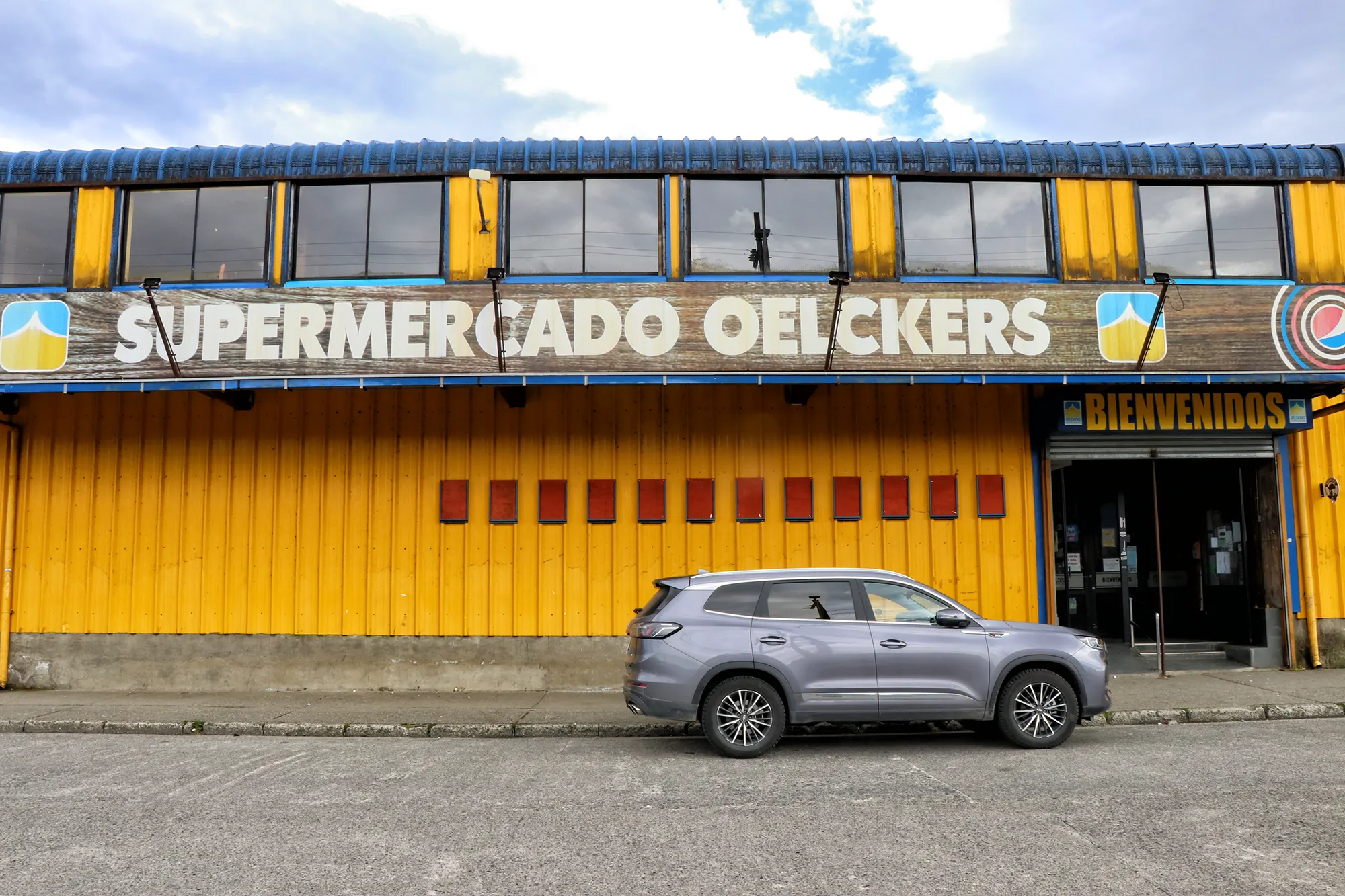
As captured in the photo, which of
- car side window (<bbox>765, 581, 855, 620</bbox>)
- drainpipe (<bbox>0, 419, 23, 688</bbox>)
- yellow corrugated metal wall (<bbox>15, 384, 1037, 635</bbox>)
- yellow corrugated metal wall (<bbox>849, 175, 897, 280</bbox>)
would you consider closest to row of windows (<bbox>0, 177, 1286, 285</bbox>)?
yellow corrugated metal wall (<bbox>849, 175, 897, 280</bbox>)

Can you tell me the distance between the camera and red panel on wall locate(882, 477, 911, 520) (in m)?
12.9

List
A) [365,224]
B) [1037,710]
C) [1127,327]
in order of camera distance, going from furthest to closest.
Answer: [365,224] → [1127,327] → [1037,710]

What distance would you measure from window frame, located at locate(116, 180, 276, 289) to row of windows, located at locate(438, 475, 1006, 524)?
396 cm

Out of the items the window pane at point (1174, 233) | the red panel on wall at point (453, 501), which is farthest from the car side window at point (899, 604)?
the window pane at point (1174, 233)

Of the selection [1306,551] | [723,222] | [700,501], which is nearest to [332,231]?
[723,222]

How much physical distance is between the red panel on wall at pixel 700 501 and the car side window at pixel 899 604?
4159mm

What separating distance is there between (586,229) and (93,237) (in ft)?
22.6

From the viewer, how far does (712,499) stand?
12.8m

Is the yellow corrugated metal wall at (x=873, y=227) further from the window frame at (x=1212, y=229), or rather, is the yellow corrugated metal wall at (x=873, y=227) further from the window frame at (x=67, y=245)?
the window frame at (x=67, y=245)

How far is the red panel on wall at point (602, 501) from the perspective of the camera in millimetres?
12797

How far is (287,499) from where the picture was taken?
13.0m

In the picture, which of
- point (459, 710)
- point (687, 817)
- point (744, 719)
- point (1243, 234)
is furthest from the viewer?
point (1243, 234)

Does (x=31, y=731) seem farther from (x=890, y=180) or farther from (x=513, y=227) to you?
(x=890, y=180)

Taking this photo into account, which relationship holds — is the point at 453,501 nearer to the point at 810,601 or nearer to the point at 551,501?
the point at 551,501
